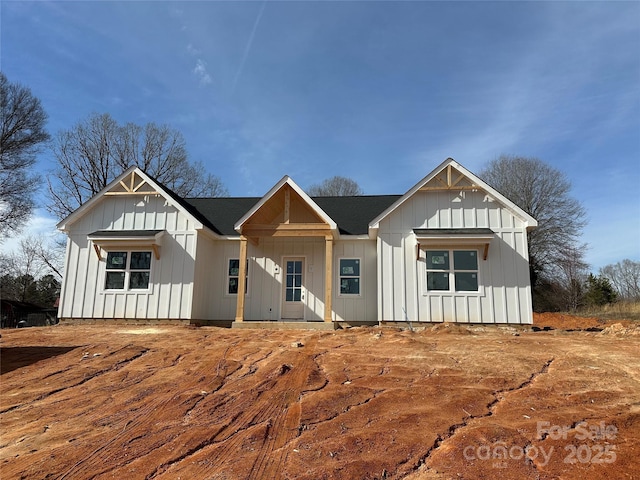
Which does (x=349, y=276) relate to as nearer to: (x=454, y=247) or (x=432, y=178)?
(x=454, y=247)

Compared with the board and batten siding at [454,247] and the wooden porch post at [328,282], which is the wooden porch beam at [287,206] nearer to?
the wooden porch post at [328,282]

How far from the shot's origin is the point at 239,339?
9.59 meters

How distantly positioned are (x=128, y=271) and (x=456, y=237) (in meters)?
10.6

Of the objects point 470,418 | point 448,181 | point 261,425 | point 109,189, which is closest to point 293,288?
point 448,181

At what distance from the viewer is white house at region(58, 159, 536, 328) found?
39.4 ft

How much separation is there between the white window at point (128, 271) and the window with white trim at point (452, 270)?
9.17 meters

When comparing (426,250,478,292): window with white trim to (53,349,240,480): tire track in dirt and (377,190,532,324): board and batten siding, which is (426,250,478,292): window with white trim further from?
(53,349,240,480): tire track in dirt

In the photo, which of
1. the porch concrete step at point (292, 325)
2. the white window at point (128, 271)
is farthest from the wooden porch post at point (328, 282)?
the white window at point (128, 271)

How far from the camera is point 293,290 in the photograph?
13883 mm

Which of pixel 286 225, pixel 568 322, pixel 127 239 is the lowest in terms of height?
pixel 568 322

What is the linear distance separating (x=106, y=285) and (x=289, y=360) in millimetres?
9153

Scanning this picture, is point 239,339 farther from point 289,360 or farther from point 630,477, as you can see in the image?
point 630,477

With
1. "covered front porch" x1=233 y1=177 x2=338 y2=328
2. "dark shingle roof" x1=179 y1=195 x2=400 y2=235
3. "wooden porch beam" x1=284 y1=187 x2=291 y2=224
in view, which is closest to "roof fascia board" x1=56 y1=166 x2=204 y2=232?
"dark shingle roof" x1=179 y1=195 x2=400 y2=235

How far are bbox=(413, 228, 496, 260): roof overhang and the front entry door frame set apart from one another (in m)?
4.22
